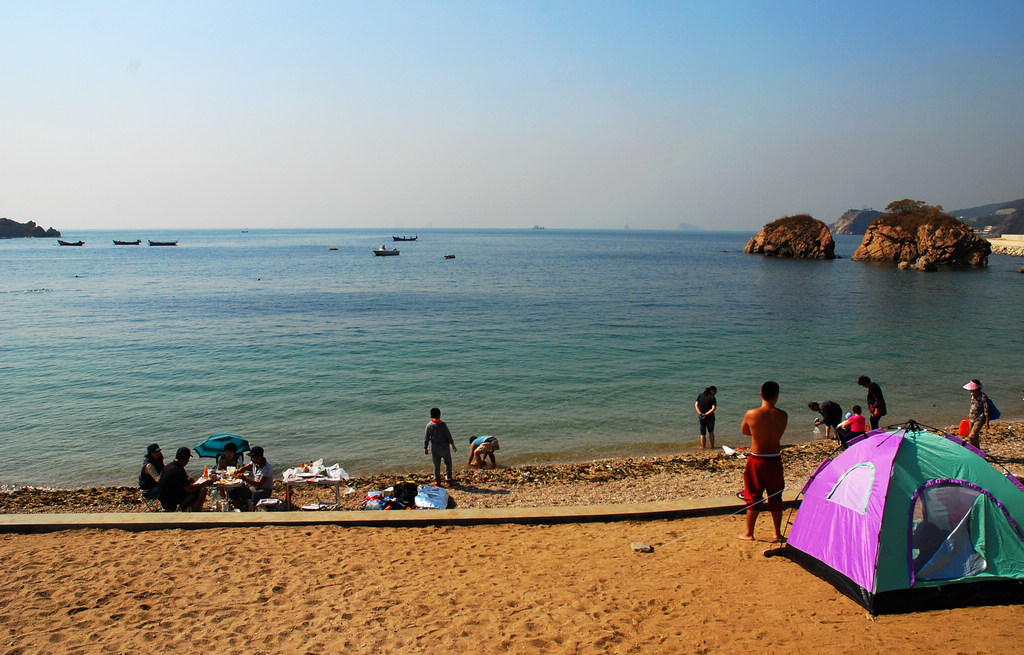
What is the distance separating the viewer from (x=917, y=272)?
69000mm

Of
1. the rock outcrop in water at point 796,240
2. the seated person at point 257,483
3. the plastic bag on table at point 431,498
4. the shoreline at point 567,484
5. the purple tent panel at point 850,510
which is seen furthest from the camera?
the rock outcrop in water at point 796,240

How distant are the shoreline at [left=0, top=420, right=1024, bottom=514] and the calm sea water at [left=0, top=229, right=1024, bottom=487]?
4.48ft

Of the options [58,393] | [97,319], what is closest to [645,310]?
[58,393]

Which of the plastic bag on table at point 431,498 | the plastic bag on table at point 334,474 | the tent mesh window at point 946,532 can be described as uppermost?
the tent mesh window at point 946,532

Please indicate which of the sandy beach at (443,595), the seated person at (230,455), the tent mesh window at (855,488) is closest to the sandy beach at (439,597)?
the sandy beach at (443,595)

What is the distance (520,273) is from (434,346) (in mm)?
47020

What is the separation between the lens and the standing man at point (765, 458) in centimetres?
713

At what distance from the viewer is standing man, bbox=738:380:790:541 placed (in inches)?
281

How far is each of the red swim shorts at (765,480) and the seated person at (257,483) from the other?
23.8 feet

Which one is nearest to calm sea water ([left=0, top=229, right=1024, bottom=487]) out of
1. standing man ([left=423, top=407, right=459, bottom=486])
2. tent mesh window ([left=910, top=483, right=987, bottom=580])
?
standing man ([left=423, top=407, right=459, bottom=486])

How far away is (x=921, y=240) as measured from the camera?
80.2m

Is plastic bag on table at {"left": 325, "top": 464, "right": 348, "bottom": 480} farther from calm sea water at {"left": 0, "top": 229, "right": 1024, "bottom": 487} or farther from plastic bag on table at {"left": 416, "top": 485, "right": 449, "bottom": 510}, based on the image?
calm sea water at {"left": 0, "top": 229, "right": 1024, "bottom": 487}

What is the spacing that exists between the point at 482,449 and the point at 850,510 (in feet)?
26.4

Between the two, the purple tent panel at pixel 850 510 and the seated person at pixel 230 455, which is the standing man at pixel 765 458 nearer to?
the purple tent panel at pixel 850 510
